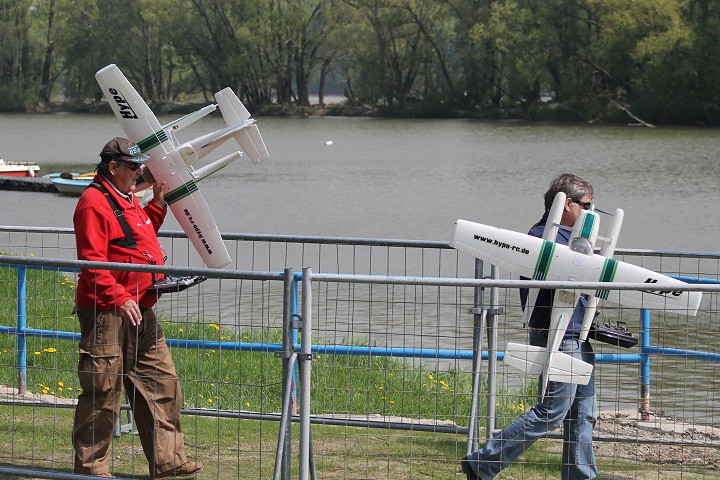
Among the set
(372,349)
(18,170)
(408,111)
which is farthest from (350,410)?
(408,111)

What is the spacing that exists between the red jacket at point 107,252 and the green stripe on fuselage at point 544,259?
187 centimetres

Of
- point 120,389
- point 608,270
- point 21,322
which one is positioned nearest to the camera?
point 608,270

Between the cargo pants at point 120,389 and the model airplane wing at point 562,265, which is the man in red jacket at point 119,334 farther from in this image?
the model airplane wing at point 562,265

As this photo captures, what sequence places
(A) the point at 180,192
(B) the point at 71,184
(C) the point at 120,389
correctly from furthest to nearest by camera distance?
(B) the point at 71,184
(A) the point at 180,192
(C) the point at 120,389

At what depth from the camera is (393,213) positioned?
100 feet

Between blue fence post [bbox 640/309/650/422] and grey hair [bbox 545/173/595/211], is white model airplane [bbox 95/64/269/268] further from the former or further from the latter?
blue fence post [bbox 640/309/650/422]

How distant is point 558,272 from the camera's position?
19.0ft

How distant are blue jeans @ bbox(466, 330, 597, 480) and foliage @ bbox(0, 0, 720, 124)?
68016 millimetres

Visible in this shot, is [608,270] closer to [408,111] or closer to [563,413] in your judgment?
[563,413]

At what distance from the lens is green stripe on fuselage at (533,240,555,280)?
5.79 m

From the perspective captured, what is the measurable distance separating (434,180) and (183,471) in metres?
34.2

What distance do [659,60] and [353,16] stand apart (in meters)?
28.8

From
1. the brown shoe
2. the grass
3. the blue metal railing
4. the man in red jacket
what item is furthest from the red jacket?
the brown shoe

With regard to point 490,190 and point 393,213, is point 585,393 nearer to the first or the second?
point 393,213
